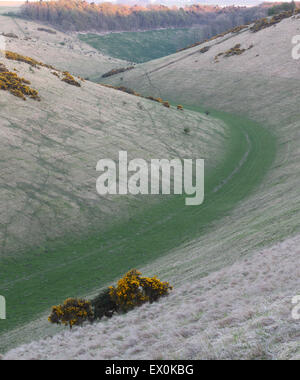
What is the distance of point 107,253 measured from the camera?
1989 cm

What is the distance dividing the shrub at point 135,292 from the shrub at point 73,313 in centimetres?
104

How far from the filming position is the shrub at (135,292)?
12766 millimetres

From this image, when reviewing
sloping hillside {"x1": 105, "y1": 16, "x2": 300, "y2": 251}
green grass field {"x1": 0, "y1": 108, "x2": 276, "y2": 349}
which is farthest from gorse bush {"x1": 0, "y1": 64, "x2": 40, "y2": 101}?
sloping hillside {"x1": 105, "y1": 16, "x2": 300, "y2": 251}

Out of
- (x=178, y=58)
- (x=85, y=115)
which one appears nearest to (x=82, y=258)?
(x=85, y=115)

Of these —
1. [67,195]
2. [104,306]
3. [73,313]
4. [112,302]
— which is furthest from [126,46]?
[73,313]

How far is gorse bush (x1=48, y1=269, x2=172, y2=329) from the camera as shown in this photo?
40.7 feet

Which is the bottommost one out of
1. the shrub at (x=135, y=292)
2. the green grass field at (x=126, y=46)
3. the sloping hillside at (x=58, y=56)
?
the shrub at (x=135, y=292)

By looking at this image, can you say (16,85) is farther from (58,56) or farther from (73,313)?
(58,56)

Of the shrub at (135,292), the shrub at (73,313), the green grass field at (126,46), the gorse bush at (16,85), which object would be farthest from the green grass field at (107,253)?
the green grass field at (126,46)

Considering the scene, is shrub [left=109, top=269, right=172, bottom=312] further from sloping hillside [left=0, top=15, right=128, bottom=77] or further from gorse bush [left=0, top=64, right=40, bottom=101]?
sloping hillside [left=0, top=15, right=128, bottom=77]

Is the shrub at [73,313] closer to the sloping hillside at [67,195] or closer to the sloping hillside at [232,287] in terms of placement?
the sloping hillside at [232,287]

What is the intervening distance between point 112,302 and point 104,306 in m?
0.33

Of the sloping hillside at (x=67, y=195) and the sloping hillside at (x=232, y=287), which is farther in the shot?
the sloping hillside at (x=67, y=195)

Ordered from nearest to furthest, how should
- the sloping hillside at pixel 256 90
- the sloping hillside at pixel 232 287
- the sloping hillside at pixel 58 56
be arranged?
the sloping hillside at pixel 232 287 < the sloping hillside at pixel 256 90 < the sloping hillside at pixel 58 56
